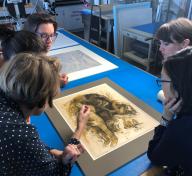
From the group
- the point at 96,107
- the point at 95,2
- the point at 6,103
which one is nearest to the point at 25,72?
the point at 6,103

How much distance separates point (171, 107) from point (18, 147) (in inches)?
20.7

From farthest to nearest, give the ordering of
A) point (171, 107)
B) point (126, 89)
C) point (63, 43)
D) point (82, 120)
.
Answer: point (63, 43) → point (126, 89) → point (82, 120) → point (171, 107)

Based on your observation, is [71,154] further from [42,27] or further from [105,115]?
[42,27]

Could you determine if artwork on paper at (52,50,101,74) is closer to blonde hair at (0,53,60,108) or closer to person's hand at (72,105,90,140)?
person's hand at (72,105,90,140)

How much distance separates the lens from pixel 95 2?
10.6ft

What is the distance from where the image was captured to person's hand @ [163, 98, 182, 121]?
691 millimetres

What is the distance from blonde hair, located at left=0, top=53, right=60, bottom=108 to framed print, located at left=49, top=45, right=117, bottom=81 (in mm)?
736

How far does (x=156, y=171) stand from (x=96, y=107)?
44 cm

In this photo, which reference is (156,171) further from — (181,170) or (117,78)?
(117,78)

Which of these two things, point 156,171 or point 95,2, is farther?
point 95,2

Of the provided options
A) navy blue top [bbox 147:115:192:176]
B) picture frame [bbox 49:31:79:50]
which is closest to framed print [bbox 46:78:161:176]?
navy blue top [bbox 147:115:192:176]

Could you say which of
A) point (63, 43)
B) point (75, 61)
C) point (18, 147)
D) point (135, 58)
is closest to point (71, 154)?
point (18, 147)

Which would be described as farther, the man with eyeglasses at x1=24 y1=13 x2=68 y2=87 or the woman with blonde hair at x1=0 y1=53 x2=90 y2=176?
the man with eyeglasses at x1=24 y1=13 x2=68 y2=87

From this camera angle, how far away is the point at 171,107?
727 mm
